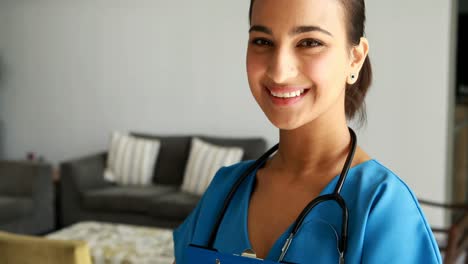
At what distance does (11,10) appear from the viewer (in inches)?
238

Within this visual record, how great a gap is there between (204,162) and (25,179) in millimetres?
1366

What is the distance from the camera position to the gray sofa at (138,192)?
4.71 meters

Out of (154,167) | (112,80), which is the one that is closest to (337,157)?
(154,167)

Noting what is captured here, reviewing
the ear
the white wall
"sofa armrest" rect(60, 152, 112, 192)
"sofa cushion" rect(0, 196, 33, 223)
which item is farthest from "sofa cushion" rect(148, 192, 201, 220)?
the ear

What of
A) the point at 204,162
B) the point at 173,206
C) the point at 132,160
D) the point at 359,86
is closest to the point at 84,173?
the point at 132,160

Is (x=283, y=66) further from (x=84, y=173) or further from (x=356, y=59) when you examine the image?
(x=84, y=173)

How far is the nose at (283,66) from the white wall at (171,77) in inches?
154

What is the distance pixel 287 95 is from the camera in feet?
2.73

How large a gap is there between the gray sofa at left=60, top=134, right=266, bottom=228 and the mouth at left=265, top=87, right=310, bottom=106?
3.79 meters

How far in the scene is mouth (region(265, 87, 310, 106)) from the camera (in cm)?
83

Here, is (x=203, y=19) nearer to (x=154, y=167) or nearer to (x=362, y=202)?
(x=154, y=167)

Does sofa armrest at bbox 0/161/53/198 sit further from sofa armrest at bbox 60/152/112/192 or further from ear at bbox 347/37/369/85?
ear at bbox 347/37/369/85

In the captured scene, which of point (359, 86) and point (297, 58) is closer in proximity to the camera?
point (297, 58)

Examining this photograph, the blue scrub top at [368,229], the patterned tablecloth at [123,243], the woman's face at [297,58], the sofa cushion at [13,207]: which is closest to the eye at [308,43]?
the woman's face at [297,58]
